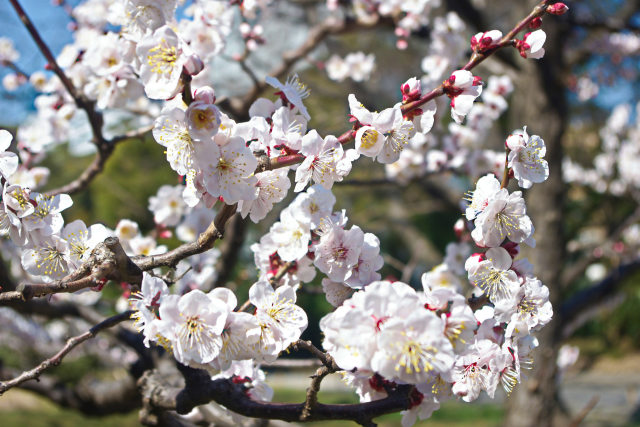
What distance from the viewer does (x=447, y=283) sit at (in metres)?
2.04

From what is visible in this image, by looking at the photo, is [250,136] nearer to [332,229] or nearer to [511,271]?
[332,229]

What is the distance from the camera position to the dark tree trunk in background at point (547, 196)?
3.58 meters

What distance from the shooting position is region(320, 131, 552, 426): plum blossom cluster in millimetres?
877

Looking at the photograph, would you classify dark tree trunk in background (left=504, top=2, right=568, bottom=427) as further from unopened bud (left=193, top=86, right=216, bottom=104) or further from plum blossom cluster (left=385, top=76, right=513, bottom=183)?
unopened bud (left=193, top=86, right=216, bottom=104)

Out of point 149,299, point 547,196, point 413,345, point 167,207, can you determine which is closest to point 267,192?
point 149,299

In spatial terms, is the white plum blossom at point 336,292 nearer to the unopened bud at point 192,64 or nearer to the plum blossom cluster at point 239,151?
the plum blossom cluster at point 239,151

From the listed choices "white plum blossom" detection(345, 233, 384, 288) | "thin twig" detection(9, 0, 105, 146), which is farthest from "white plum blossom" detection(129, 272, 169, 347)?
"thin twig" detection(9, 0, 105, 146)

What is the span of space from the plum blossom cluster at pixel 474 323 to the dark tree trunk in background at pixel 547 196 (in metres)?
2.60

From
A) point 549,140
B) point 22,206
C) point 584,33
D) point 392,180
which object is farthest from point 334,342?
point 584,33

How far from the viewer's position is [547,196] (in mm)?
3684

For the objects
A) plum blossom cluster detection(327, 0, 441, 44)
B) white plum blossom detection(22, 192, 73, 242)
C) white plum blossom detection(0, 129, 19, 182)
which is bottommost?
plum blossom cluster detection(327, 0, 441, 44)

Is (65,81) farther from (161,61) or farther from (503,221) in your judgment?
(503,221)

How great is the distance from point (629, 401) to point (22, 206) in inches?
383

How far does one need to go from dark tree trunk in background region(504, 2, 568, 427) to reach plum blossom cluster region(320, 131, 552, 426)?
8.54 feet
